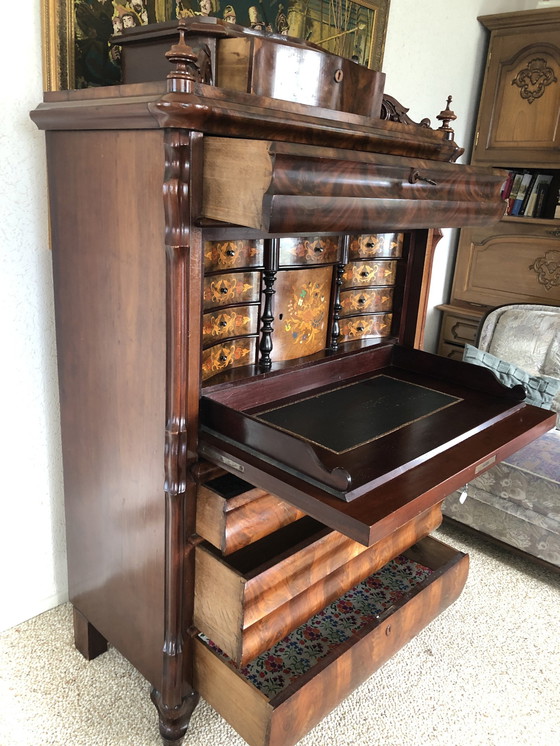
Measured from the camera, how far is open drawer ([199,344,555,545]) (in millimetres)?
1031

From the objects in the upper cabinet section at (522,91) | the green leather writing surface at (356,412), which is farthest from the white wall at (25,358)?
the upper cabinet section at (522,91)

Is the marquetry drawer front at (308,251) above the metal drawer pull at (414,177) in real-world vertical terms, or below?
below

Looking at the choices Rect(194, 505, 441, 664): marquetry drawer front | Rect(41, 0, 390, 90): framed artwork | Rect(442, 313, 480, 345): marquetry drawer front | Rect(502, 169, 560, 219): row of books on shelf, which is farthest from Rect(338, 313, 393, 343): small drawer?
Rect(502, 169, 560, 219): row of books on shelf

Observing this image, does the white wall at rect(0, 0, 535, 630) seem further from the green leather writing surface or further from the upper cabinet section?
the upper cabinet section

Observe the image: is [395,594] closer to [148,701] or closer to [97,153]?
[148,701]

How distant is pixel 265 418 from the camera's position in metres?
1.35

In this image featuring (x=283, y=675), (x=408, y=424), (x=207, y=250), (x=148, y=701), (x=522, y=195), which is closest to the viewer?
(x=207, y=250)

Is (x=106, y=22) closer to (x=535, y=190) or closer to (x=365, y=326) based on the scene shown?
(x=365, y=326)

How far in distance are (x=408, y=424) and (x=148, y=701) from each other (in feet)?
3.26

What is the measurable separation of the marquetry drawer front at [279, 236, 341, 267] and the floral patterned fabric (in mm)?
918

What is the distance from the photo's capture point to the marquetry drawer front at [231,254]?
4.16ft

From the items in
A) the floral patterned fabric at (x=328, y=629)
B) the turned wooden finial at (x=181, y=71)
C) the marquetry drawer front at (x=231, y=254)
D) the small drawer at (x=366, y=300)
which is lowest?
the floral patterned fabric at (x=328, y=629)

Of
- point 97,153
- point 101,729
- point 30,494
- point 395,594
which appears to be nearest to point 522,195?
point 395,594

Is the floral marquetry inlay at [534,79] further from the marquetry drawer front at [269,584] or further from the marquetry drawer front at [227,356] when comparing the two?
the marquetry drawer front at [269,584]
